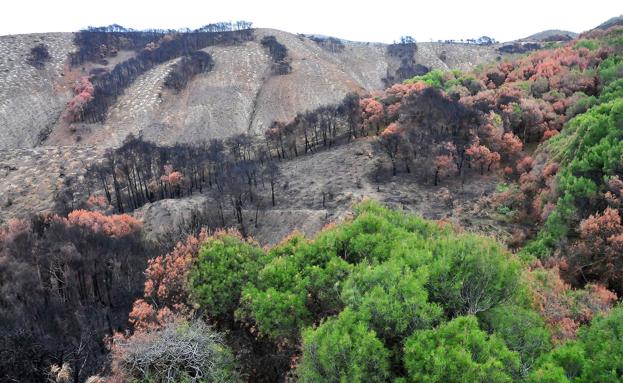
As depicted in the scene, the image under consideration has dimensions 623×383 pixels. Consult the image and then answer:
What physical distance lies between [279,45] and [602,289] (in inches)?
4616

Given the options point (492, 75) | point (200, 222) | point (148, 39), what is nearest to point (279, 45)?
point (148, 39)

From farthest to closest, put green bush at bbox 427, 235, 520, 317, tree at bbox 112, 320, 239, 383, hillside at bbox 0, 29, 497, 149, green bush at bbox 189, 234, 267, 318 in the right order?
hillside at bbox 0, 29, 497, 149 → green bush at bbox 189, 234, 267, 318 → tree at bbox 112, 320, 239, 383 → green bush at bbox 427, 235, 520, 317

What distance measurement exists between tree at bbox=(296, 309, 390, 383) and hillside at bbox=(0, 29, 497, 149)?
76.9m

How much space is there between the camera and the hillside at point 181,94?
85.6m

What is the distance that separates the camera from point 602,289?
20.3 metres

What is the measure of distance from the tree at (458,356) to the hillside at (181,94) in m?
78.4

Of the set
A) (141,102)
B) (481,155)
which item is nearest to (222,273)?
(481,155)

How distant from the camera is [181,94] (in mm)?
100812

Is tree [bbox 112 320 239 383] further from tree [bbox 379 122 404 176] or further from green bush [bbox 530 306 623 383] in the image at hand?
tree [bbox 379 122 404 176]

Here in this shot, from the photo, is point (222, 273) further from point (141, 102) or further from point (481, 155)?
point (141, 102)

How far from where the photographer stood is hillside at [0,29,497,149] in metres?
85.6

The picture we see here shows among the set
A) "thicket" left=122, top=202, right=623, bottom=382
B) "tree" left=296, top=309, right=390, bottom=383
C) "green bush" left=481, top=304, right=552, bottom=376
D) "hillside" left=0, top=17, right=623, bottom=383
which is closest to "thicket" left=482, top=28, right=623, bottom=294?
"hillside" left=0, top=17, right=623, bottom=383

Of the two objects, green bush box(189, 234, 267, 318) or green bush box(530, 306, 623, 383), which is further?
green bush box(189, 234, 267, 318)

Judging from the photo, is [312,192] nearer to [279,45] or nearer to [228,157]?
[228,157]
